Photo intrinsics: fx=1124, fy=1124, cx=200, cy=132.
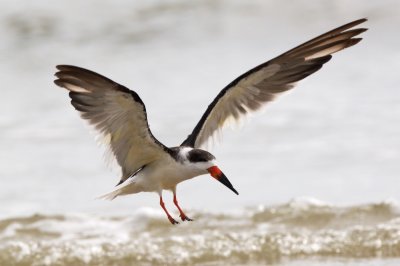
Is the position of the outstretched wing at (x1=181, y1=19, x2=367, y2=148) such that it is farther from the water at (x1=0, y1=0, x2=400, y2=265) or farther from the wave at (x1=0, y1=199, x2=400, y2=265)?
the wave at (x1=0, y1=199, x2=400, y2=265)

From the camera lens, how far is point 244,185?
13562mm

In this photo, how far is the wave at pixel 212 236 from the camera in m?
11.6

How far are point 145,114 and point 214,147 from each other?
2962 mm

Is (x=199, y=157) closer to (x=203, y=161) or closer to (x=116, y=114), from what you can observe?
(x=203, y=161)

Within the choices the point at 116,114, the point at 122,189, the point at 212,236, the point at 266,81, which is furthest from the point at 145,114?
the point at 212,236

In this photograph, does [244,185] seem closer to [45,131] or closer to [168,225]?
[168,225]

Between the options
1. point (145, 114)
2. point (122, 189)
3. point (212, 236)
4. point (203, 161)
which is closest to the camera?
point (145, 114)

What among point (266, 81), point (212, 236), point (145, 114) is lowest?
point (212, 236)

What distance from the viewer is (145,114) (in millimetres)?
8750

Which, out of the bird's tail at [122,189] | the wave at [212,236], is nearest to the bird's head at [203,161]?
the bird's tail at [122,189]

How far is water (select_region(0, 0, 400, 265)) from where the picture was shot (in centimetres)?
1208

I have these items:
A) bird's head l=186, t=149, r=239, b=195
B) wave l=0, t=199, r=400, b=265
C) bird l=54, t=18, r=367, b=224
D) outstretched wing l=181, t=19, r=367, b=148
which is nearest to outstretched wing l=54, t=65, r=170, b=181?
bird l=54, t=18, r=367, b=224

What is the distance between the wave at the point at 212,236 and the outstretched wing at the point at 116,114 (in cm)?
260

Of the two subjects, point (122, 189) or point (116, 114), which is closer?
point (116, 114)
